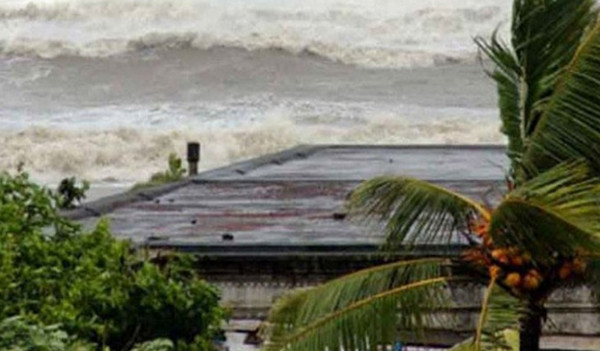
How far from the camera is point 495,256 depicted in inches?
290

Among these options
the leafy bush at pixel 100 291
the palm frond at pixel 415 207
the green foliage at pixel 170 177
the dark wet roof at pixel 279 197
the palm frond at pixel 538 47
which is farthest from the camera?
the green foliage at pixel 170 177

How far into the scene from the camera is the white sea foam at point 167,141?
3822 cm

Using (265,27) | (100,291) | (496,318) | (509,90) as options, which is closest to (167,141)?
(265,27)

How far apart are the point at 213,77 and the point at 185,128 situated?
968 centimetres

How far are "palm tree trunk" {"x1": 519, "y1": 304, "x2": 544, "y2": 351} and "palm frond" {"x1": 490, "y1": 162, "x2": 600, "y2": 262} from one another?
0.79 feet

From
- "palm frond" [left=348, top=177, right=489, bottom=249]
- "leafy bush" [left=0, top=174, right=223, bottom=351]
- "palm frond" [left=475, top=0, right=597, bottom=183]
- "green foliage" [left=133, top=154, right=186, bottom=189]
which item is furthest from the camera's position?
"green foliage" [left=133, top=154, right=186, bottom=189]

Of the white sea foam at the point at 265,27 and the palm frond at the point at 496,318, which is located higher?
the white sea foam at the point at 265,27

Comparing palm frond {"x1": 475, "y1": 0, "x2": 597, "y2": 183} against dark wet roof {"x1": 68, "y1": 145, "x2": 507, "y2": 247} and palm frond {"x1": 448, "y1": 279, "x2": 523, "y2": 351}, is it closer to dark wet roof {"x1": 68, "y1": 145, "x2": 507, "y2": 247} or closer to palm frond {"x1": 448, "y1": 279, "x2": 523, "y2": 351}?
palm frond {"x1": 448, "y1": 279, "x2": 523, "y2": 351}

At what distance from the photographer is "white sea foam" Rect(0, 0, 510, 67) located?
54.8 m

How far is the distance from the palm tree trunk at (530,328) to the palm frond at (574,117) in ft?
2.20

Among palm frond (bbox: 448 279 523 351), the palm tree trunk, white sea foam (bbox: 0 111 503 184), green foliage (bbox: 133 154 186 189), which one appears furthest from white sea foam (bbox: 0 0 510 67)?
palm frond (bbox: 448 279 523 351)

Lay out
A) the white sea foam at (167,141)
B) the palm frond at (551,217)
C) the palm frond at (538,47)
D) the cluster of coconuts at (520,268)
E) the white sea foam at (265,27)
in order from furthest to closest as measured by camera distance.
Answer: the white sea foam at (265,27)
the white sea foam at (167,141)
the palm frond at (538,47)
the cluster of coconuts at (520,268)
the palm frond at (551,217)

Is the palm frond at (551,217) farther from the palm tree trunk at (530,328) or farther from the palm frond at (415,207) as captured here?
the palm frond at (415,207)

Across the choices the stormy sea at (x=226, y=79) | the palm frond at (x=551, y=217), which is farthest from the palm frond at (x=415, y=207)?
the stormy sea at (x=226, y=79)
